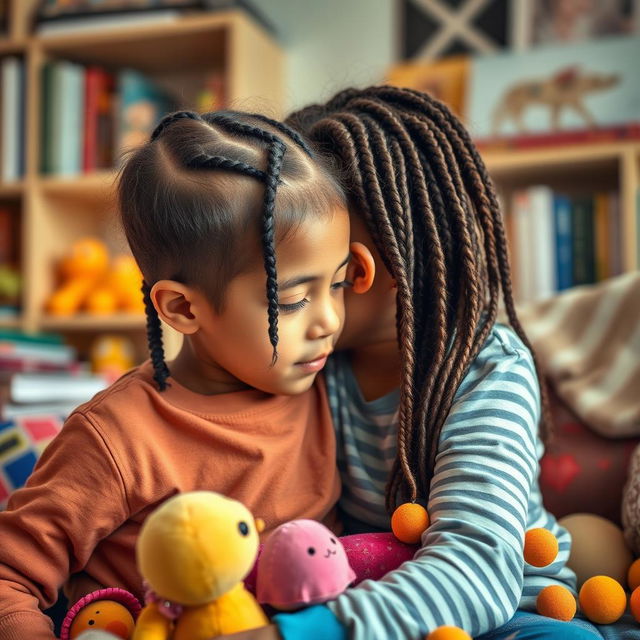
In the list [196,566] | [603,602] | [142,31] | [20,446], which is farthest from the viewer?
[142,31]

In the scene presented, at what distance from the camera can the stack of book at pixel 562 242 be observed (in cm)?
202

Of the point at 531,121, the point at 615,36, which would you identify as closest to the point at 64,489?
the point at 531,121

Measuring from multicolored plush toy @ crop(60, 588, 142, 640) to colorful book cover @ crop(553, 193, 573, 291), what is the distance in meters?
1.51

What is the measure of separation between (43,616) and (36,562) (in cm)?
5

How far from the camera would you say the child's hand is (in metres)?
0.63

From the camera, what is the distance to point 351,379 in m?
1.02

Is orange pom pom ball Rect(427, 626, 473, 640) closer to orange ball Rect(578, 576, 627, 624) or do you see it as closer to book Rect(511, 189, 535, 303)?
orange ball Rect(578, 576, 627, 624)

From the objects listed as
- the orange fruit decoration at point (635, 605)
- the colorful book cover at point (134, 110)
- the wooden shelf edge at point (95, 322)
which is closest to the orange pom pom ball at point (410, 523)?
the orange fruit decoration at point (635, 605)

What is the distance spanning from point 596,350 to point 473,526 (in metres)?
0.64

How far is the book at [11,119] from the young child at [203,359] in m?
1.73

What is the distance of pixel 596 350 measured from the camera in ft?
4.18

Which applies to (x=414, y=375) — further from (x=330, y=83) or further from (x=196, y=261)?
(x=330, y=83)

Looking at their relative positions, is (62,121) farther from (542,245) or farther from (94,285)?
(542,245)

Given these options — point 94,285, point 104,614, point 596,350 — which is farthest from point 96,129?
point 104,614
